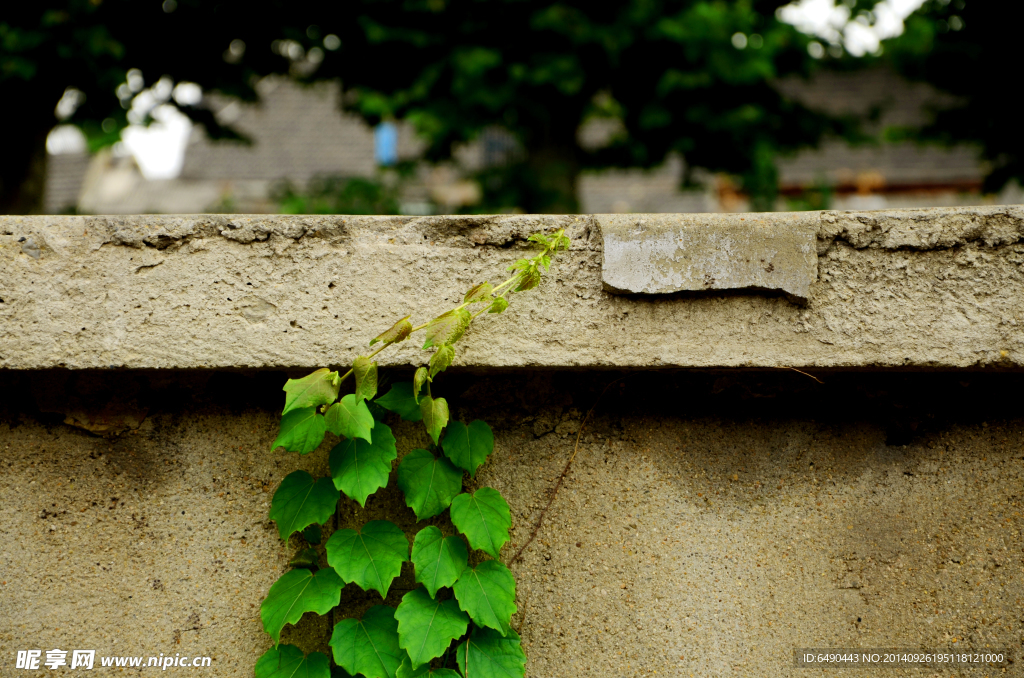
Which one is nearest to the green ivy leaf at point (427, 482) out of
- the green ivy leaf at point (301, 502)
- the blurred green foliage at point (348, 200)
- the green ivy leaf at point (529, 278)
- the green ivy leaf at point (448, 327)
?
the green ivy leaf at point (301, 502)

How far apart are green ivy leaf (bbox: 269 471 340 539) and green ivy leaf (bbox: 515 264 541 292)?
50 cm

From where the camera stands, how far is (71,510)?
1.19 m

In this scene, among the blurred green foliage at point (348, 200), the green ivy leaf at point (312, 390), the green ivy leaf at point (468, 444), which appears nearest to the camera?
the green ivy leaf at point (312, 390)

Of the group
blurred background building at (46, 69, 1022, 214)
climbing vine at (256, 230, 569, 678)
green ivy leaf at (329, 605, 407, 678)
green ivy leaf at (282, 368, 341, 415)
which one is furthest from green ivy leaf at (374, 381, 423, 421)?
blurred background building at (46, 69, 1022, 214)

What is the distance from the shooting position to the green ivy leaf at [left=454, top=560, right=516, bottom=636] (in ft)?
3.52

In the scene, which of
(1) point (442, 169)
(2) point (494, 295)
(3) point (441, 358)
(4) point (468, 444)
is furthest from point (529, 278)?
(1) point (442, 169)

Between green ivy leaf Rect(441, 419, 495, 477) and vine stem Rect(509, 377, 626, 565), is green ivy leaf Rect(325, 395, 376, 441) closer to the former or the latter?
green ivy leaf Rect(441, 419, 495, 477)

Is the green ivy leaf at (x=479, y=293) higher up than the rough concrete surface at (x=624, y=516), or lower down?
higher up

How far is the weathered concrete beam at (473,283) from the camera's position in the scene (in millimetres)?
1063

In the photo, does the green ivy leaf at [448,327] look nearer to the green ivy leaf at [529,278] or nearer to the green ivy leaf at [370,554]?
the green ivy leaf at [529,278]

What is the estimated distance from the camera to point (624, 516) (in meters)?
1.21

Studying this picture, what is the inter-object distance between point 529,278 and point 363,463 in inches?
16.9

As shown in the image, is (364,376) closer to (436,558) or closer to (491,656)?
(436,558)

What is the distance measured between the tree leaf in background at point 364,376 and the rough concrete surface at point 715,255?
43cm
